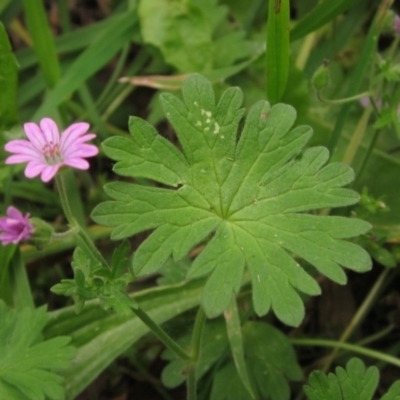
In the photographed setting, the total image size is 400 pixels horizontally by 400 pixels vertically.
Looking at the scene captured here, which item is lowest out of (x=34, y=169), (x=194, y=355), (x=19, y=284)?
(x=19, y=284)

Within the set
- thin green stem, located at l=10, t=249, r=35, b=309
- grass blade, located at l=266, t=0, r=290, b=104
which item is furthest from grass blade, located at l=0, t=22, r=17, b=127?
grass blade, located at l=266, t=0, r=290, b=104

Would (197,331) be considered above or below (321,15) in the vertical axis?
below

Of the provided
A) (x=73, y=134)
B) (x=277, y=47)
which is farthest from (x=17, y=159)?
(x=277, y=47)

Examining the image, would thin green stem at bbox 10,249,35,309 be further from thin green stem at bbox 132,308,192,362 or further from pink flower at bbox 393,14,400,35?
pink flower at bbox 393,14,400,35

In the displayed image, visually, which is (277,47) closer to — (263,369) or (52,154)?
(52,154)

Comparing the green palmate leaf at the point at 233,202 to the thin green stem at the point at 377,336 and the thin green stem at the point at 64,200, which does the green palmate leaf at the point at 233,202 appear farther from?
the thin green stem at the point at 377,336
